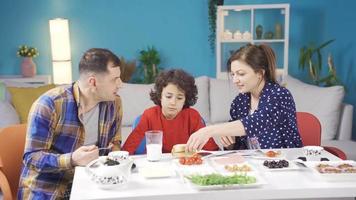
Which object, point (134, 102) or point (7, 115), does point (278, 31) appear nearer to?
point (134, 102)

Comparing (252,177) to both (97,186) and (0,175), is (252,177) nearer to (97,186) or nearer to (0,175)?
(97,186)

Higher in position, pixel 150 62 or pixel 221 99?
pixel 150 62

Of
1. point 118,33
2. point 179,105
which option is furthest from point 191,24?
point 179,105

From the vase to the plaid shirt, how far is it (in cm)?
271

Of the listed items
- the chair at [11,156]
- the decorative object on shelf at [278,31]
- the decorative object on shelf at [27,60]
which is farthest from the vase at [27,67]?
the chair at [11,156]

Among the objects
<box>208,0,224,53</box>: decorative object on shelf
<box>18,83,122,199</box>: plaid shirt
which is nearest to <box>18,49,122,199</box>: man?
<box>18,83,122,199</box>: plaid shirt

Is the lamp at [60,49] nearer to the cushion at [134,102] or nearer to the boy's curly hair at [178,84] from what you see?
the cushion at [134,102]

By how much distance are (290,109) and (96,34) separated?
9.81ft

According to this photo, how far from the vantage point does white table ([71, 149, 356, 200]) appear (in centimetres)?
144

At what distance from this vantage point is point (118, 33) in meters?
4.72

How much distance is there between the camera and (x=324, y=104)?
3725mm

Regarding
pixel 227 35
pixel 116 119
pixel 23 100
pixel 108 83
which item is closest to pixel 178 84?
pixel 116 119

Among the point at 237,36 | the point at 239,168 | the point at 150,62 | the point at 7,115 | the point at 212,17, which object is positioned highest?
the point at 212,17

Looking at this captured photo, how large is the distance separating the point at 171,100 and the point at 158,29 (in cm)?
260
